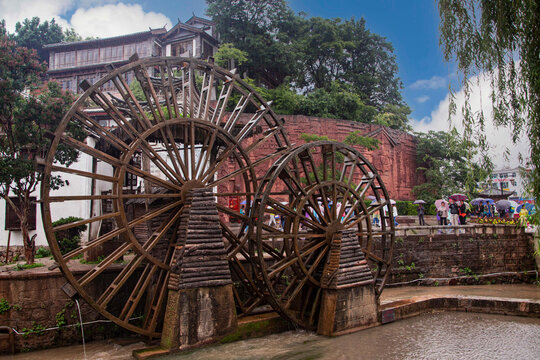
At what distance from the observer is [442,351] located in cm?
855

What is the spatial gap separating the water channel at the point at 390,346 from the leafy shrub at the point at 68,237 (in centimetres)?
513

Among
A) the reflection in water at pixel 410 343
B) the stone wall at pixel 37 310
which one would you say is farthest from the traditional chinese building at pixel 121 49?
the reflection in water at pixel 410 343

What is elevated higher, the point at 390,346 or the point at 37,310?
the point at 37,310

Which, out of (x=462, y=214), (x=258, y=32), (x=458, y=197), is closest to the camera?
(x=462, y=214)

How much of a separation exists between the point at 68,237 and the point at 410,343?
1126 centimetres

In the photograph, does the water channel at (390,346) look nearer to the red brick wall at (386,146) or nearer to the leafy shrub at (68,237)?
the leafy shrub at (68,237)

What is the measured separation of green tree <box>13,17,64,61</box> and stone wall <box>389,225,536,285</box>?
34849mm

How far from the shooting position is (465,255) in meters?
17.9

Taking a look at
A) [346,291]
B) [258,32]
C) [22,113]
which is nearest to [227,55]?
[258,32]

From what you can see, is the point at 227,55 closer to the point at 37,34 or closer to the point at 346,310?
the point at 37,34

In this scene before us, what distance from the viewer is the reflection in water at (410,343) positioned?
8.25 m

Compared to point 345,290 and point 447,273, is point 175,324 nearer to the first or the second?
point 345,290

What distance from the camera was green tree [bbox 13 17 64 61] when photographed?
124 feet

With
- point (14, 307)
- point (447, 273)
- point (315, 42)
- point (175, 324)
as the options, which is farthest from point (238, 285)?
point (315, 42)
